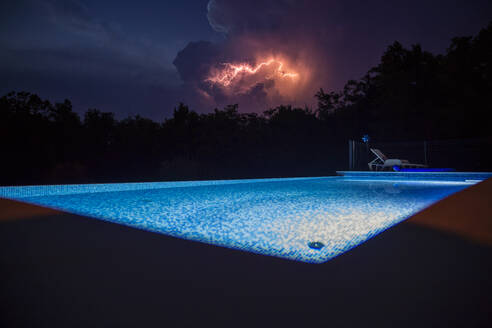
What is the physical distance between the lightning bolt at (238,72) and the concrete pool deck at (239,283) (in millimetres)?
28342

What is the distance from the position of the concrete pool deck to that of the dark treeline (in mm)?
11206

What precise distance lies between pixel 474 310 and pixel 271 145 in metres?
19.1

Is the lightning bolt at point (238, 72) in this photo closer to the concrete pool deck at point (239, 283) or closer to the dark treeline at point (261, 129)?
the dark treeline at point (261, 129)

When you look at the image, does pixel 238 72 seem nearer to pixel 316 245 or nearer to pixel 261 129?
pixel 261 129

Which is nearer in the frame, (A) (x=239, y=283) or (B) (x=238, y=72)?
(A) (x=239, y=283)

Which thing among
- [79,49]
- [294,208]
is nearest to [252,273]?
[294,208]

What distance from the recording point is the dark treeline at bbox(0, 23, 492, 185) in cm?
1509

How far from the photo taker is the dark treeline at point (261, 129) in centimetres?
1509

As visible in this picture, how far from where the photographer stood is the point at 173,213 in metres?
3.97

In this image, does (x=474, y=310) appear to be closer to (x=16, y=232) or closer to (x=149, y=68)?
(x=16, y=232)

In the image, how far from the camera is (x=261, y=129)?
22.4m

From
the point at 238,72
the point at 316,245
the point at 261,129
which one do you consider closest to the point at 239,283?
the point at 316,245

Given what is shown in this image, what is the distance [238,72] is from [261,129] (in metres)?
12.1

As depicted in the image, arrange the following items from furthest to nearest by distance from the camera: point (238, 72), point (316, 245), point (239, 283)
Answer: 1. point (238, 72)
2. point (316, 245)
3. point (239, 283)
